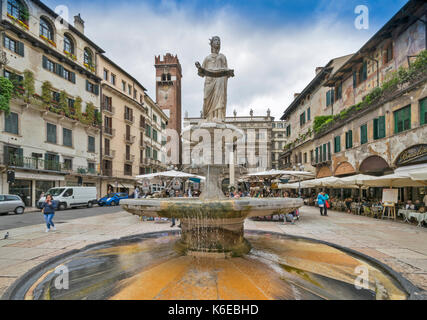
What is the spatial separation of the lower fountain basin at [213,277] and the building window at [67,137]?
26151 millimetres

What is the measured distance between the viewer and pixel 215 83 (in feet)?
22.4

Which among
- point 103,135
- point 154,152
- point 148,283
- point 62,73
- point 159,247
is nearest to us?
point 148,283

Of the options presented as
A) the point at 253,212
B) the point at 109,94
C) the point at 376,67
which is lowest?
the point at 253,212

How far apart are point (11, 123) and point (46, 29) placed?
439 inches

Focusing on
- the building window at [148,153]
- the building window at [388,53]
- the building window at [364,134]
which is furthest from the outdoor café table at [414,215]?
the building window at [148,153]

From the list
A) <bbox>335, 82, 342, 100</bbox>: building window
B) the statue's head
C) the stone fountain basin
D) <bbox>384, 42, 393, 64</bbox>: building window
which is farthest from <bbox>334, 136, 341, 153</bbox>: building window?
the stone fountain basin

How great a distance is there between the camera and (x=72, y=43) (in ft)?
95.2

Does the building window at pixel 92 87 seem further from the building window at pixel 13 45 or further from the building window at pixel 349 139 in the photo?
the building window at pixel 349 139

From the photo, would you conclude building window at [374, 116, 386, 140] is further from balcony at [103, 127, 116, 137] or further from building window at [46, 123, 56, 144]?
balcony at [103, 127, 116, 137]

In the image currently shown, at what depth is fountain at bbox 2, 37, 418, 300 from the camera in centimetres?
320

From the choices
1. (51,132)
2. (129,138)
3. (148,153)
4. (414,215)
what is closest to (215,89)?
(414,215)
